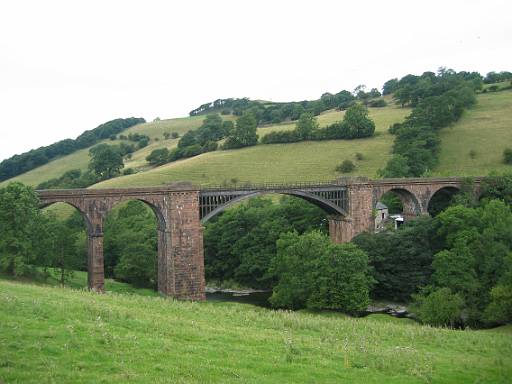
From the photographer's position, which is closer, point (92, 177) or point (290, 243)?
point (290, 243)

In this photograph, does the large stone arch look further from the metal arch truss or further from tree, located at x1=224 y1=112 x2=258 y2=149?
tree, located at x1=224 y1=112 x2=258 y2=149

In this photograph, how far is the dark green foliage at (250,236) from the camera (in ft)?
204

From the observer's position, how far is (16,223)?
4309cm

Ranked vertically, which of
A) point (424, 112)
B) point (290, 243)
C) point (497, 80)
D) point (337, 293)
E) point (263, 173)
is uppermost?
point (497, 80)

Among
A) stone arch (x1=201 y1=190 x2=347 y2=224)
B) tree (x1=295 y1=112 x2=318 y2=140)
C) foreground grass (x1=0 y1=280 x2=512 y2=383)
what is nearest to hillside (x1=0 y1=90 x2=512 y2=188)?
tree (x1=295 y1=112 x2=318 y2=140)

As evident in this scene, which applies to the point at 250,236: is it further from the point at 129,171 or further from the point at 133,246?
the point at 129,171

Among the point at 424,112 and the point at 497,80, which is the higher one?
the point at 497,80

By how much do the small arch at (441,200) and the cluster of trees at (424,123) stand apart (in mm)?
12004

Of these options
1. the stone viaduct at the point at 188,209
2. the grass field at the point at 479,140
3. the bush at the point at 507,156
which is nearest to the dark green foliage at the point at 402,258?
the stone viaduct at the point at 188,209

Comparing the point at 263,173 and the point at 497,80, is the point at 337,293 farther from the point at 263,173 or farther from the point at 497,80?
the point at 497,80

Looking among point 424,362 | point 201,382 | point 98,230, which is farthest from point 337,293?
point 201,382

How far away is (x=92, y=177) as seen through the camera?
106375 mm

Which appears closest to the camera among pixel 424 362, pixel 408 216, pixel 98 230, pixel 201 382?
pixel 201 382

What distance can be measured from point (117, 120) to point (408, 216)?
137 m
